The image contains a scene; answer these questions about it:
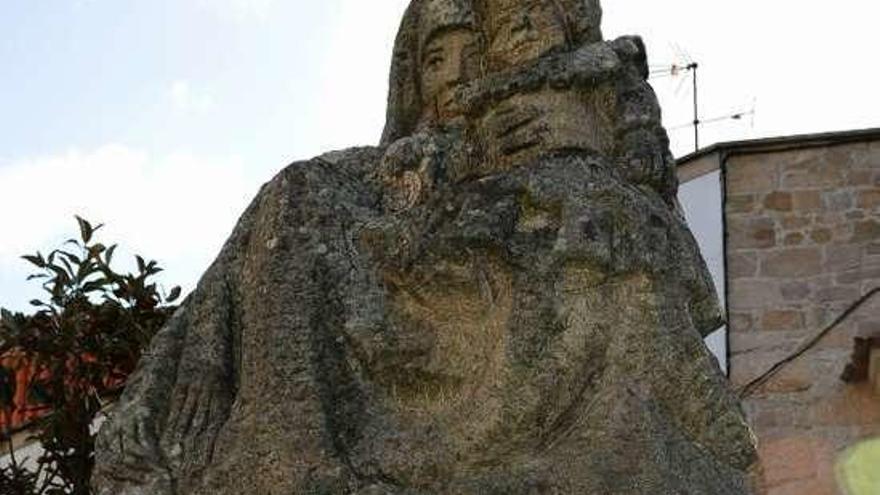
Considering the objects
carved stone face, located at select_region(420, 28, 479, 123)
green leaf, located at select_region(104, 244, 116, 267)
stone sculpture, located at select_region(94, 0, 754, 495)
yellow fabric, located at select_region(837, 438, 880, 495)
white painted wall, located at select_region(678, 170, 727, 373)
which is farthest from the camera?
white painted wall, located at select_region(678, 170, 727, 373)

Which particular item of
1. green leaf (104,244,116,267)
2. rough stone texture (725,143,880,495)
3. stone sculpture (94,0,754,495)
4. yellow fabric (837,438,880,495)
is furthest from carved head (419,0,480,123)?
yellow fabric (837,438,880,495)

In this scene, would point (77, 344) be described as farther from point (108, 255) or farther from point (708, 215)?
point (708, 215)

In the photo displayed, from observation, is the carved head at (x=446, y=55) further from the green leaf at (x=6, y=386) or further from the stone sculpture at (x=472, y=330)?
the green leaf at (x=6, y=386)

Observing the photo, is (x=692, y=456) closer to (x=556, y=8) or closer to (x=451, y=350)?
(x=451, y=350)

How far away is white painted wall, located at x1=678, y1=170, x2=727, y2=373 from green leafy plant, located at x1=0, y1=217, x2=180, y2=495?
7395mm

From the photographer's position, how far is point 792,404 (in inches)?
545

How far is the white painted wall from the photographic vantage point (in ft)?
47.1

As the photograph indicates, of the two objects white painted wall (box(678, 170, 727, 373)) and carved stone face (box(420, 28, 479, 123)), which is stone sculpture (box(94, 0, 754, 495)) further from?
white painted wall (box(678, 170, 727, 373))

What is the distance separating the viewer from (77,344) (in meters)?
7.24

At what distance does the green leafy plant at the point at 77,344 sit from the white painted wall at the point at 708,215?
739cm

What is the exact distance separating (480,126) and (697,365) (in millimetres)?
Answer: 1004

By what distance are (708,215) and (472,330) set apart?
29.6ft

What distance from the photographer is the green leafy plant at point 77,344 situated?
7035 mm

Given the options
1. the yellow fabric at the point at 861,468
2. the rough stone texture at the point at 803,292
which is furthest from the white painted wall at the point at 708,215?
the yellow fabric at the point at 861,468
